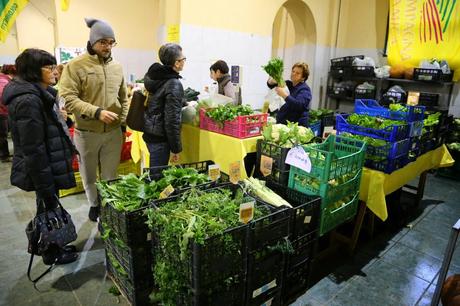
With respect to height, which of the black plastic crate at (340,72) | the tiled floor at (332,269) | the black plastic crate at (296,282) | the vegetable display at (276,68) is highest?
the black plastic crate at (340,72)

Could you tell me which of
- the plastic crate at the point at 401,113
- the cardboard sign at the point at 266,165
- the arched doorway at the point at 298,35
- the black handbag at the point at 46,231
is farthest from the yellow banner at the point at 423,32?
the black handbag at the point at 46,231

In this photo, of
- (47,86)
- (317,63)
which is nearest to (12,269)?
(47,86)

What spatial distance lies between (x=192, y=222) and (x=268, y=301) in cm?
82

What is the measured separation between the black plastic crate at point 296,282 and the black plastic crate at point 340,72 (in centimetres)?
473

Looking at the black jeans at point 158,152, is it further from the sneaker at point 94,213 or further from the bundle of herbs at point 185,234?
the bundle of herbs at point 185,234

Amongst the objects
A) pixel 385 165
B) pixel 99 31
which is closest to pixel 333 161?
pixel 385 165

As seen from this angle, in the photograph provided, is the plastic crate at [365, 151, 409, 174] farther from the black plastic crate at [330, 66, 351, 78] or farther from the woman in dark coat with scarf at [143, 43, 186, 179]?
the black plastic crate at [330, 66, 351, 78]

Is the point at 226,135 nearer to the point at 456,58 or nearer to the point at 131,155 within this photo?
the point at 131,155

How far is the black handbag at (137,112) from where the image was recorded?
9.60ft

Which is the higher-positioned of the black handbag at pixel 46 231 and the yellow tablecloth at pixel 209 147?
the yellow tablecloth at pixel 209 147

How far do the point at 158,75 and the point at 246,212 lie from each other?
1.60 metres

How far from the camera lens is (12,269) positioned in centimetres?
255

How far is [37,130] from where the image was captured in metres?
2.17

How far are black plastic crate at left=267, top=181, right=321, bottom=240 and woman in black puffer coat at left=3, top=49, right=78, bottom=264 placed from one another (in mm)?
1590
